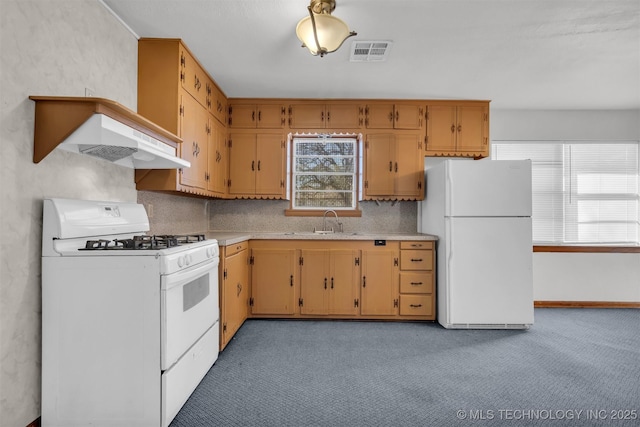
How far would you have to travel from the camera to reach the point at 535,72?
3168 mm

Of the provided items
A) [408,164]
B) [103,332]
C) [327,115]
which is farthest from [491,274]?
[103,332]

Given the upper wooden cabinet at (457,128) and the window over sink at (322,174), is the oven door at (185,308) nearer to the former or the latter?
the window over sink at (322,174)

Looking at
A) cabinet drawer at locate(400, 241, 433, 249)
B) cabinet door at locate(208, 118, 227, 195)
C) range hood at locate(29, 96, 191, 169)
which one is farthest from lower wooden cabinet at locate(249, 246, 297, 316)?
range hood at locate(29, 96, 191, 169)

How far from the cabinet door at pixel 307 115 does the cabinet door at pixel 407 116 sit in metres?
0.88

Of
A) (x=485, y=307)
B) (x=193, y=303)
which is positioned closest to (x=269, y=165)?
(x=193, y=303)

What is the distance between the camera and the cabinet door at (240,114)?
12.8 feet

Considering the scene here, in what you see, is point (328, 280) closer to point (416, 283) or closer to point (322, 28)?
point (416, 283)

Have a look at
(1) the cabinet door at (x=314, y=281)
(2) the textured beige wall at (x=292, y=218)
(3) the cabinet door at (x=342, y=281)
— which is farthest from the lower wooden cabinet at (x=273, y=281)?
(2) the textured beige wall at (x=292, y=218)

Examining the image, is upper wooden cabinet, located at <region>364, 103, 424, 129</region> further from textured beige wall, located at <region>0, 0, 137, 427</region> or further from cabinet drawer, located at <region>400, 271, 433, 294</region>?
textured beige wall, located at <region>0, 0, 137, 427</region>

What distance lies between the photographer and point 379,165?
3920mm

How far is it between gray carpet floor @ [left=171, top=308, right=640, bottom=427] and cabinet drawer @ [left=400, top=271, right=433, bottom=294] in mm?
374

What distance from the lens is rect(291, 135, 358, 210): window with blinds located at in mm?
4262

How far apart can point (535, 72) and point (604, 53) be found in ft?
1.66

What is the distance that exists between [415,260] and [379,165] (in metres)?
1.20
